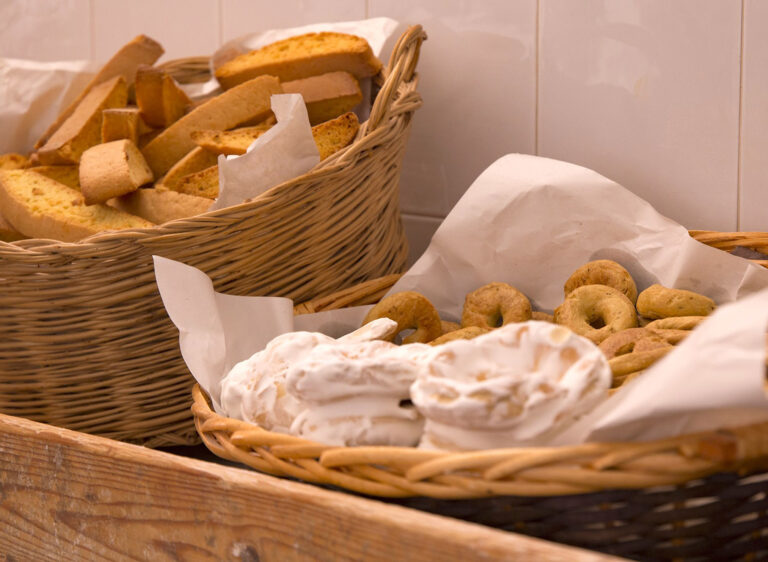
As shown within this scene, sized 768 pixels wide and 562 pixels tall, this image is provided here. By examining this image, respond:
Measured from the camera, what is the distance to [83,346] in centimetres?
74

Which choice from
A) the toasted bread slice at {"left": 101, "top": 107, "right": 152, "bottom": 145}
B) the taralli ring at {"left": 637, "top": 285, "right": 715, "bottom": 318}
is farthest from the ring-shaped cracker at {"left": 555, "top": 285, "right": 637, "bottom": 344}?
the toasted bread slice at {"left": 101, "top": 107, "right": 152, "bottom": 145}

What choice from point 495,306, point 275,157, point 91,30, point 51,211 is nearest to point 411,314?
point 495,306

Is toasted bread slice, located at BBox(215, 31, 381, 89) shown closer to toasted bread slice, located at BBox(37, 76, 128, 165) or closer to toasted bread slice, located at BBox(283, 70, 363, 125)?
toasted bread slice, located at BBox(283, 70, 363, 125)

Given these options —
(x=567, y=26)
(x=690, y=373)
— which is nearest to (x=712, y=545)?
(x=690, y=373)

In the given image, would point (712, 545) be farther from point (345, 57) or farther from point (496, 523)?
point (345, 57)

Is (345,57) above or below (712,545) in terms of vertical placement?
above

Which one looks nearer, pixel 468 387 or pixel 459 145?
pixel 468 387

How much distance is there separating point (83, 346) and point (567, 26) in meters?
0.58

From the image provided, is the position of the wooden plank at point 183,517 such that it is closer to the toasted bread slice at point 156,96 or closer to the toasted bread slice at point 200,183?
the toasted bread slice at point 200,183

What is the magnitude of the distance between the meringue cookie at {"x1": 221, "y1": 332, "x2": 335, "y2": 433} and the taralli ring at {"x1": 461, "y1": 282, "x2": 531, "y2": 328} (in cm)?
20

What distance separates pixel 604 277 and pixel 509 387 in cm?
33

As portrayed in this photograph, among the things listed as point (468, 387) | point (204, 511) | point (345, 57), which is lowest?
point (204, 511)

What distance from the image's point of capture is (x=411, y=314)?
72 cm

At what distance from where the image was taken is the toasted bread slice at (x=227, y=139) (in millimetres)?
875
